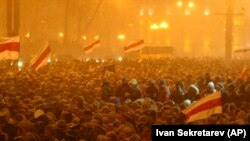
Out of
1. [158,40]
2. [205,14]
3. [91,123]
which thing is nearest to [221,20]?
[205,14]

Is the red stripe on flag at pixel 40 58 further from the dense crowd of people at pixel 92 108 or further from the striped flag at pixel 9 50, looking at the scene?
the striped flag at pixel 9 50

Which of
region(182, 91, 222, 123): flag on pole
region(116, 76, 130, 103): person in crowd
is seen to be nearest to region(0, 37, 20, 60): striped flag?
region(116, 76, 130, 103): person in crowd

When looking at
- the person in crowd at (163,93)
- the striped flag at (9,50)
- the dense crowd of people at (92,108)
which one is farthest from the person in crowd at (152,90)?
the striped flag at (9,50)

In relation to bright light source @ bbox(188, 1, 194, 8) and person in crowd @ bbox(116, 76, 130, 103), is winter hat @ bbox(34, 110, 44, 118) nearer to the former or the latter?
person in crowd @ bbox(116, 76, 130, 103)

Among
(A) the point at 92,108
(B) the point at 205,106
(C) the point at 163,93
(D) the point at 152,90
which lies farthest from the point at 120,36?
(B) the point at 205,106

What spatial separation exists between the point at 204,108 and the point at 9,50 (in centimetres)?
958

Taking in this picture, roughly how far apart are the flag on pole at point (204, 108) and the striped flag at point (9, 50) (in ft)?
29.9

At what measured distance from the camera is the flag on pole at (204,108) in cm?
1049

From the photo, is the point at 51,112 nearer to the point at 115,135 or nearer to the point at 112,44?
the point at 115,135

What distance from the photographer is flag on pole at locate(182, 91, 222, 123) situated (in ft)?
34.4

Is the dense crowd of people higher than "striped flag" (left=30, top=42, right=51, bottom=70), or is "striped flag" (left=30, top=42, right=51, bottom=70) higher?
"striped flag" (left=30, top=42, right=51, bottom=70)

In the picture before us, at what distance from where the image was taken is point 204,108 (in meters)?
10.5

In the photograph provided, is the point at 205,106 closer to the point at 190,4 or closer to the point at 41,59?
the point at 41,59

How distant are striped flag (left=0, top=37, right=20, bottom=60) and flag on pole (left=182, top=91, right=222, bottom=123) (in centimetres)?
911
